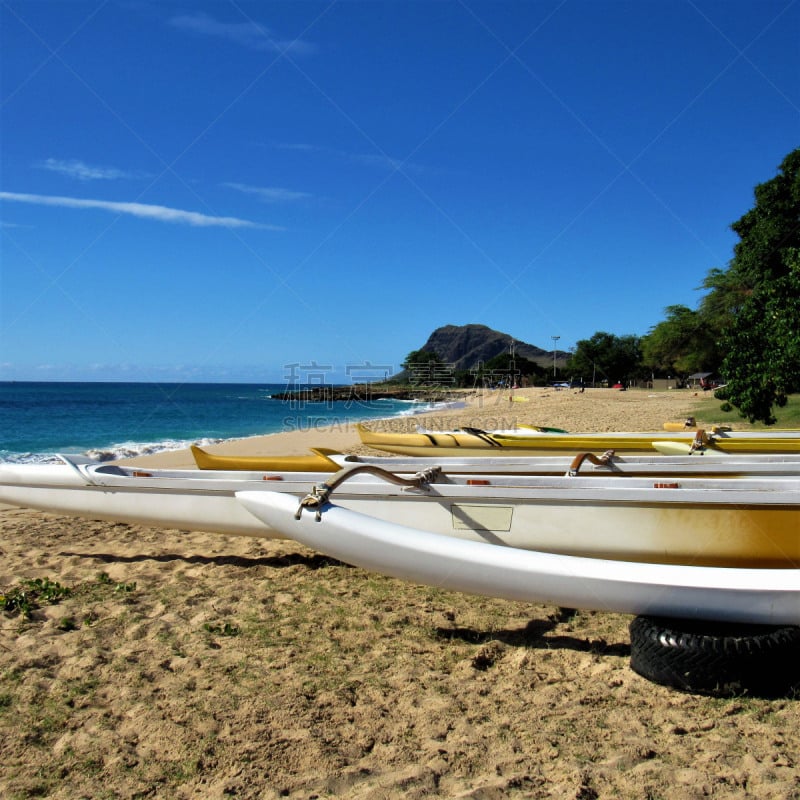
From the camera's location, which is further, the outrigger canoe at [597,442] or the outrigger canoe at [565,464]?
the outrigger canoe at [597,442]

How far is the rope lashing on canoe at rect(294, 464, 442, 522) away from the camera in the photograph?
12.5ft

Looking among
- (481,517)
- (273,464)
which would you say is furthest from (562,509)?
(273,464)

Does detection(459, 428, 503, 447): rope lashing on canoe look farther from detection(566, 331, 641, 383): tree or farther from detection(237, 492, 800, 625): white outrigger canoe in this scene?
detection(566, 331, 641, 383): tree

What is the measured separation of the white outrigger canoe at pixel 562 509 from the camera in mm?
3881

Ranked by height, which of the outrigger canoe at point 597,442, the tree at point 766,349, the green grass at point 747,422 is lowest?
the green grass at point 747,422

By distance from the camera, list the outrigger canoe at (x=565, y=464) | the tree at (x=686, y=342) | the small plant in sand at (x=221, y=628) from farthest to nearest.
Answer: the tree at (x=686, y=342), the outrigger canoe at (x=565, y=464), the small plant in sand at (x=221, y=628)

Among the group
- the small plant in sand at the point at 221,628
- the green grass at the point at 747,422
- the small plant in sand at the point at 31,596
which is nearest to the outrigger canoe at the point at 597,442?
the small plant in sand at the point at 221,628

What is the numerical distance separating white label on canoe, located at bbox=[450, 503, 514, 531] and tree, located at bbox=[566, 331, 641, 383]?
267 feet

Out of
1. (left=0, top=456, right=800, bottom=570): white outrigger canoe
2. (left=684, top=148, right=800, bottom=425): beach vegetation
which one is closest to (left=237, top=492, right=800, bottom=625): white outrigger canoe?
(left=0, top=456, right=800, bottom=570): white outrigger canoe

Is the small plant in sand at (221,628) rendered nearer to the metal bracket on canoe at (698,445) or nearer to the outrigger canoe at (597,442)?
the outrigger canoe at (597,442)

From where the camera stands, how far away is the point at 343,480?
4227mm

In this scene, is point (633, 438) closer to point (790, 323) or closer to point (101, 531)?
point (790, 323)

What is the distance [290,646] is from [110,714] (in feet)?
3.19

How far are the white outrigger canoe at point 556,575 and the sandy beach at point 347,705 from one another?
0.36 m
